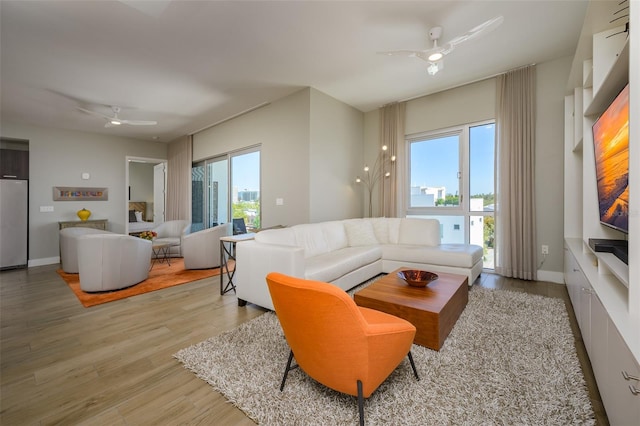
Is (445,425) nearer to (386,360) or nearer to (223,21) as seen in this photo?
(386,360)

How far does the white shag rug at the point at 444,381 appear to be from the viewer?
1.31m

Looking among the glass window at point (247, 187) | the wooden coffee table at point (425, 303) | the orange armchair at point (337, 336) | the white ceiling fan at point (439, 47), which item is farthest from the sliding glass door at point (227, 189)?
the orange armchair at point (337, 336)

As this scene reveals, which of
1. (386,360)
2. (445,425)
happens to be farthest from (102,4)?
(445,425)

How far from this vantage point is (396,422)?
4.17ft

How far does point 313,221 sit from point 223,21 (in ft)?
9.02

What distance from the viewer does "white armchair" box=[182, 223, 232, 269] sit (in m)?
4.30

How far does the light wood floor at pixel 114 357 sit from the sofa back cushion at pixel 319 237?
101 centimetres

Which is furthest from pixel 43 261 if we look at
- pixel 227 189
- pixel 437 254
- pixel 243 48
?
pixel 437 254

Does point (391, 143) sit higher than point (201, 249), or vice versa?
point (391, 143)

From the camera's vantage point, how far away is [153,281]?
3.72m

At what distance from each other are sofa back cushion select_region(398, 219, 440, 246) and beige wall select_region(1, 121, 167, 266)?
21.2 feet

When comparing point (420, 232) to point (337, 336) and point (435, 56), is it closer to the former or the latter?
point (435, 56)

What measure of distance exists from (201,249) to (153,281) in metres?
0.84

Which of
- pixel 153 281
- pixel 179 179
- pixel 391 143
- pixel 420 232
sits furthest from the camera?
pixel 179 179
